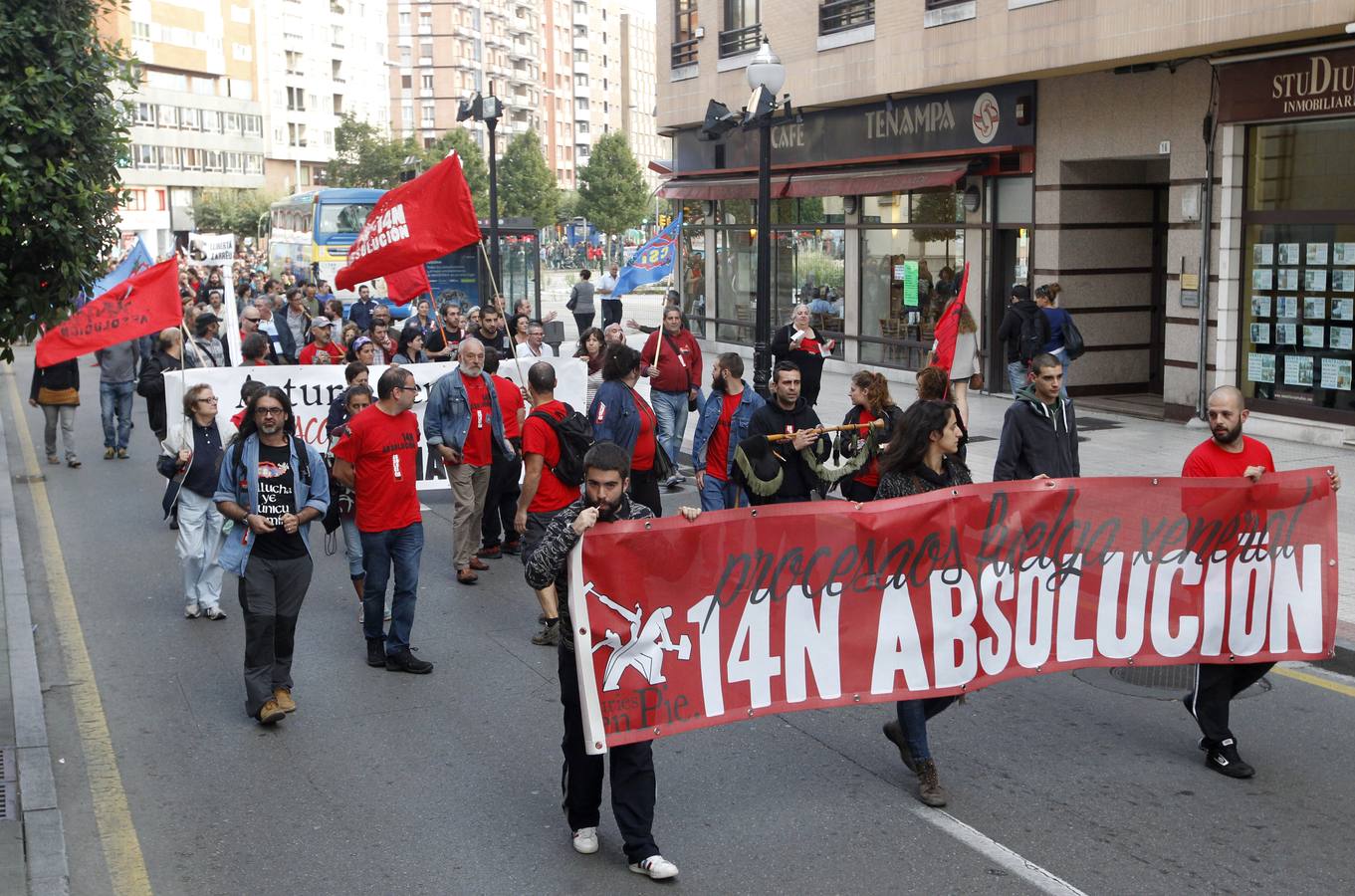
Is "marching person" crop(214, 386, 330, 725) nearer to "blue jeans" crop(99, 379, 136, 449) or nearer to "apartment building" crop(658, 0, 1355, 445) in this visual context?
"blue jeans" crop(99, 379, 136, 449)

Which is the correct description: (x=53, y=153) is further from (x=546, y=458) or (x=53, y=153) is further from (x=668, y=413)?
(x=668, y=413)

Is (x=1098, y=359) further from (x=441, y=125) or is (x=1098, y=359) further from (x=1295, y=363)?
(x=441, y=125)

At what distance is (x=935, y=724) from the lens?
7.71 m

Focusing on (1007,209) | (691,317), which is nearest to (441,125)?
(691,317)

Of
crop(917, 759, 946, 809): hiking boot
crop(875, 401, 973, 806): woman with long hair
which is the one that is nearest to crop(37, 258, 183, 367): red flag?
crop(875, 401, 973, 806): woman with long hair

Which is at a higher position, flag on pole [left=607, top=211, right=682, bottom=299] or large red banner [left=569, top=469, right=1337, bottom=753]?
flag on pole [left=607, top=211, right=682, bottom=299]

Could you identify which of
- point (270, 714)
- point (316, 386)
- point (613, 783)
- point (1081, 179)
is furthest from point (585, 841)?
point (1081, 179)

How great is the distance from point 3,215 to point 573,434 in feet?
11.3

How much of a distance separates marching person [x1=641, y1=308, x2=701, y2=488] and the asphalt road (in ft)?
17.0

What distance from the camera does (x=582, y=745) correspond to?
595cm

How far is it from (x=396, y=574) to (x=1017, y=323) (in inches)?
439

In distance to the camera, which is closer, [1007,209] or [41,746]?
[41,746]

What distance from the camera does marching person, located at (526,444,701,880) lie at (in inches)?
229

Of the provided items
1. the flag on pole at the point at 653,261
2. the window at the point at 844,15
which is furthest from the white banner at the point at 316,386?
the window at the point at 844,15
